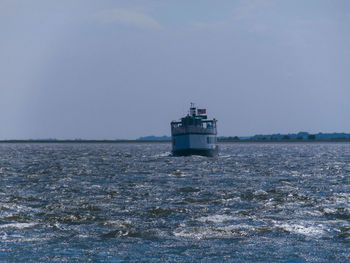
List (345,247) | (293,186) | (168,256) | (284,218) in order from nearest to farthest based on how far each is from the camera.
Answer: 1. (168,256)
2. (345,247)
3. (284,218)
4. (293,186)

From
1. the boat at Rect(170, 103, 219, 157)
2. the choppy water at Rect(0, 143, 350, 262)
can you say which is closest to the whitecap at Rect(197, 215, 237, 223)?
the choppy water at Rect(0, 143, 350, 262)

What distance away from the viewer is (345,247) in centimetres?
1448

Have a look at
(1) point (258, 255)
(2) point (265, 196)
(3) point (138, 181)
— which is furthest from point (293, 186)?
(1) point (258, 255)

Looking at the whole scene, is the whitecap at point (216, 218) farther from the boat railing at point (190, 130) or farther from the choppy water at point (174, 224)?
the boat railing at point (190, 130)

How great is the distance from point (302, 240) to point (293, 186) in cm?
1731

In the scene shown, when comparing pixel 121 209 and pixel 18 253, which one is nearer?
pixel 18 253

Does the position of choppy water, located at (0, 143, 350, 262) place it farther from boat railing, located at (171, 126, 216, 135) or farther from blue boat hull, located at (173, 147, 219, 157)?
blue boat hull, located at (173, 147, 219, 157)

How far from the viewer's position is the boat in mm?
75312

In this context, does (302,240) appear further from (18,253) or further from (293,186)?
(293,186)

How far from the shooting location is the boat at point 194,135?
75.3 metres

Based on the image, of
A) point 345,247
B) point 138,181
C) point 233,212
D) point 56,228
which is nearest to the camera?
point 345,247

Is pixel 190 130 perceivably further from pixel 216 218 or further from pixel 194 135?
pixel 216 218

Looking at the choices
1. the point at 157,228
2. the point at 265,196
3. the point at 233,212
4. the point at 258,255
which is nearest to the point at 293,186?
the point at 265,196

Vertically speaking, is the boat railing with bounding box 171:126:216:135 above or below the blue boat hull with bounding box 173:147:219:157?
above
